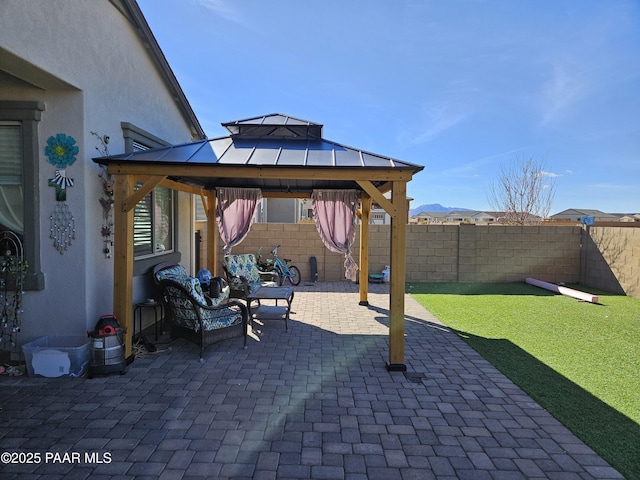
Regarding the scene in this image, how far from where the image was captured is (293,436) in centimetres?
263

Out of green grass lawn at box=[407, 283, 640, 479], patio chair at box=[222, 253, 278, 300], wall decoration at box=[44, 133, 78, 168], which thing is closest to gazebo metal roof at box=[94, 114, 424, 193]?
wall decoration at box=[44, 133, 78, 168]

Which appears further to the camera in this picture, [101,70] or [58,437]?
[101,70]

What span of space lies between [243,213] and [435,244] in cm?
613

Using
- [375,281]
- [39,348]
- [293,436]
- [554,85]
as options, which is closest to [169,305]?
[39,348]

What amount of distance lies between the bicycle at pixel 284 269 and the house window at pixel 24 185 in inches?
215

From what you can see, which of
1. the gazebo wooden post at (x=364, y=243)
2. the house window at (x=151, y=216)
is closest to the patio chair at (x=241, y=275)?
the house window at (x=151, y=216)

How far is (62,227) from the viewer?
3828 mm

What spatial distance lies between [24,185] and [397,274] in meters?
4.42

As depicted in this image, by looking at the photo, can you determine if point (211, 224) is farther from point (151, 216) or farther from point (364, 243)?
point (364, 243)

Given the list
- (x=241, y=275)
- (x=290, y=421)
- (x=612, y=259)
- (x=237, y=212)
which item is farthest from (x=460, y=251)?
(x=290, y=421)

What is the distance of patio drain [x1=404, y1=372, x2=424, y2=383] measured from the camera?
3.71m

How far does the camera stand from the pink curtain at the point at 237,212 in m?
6.67

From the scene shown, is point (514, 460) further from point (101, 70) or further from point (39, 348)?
point (101, 70)

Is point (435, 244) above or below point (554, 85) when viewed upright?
below
